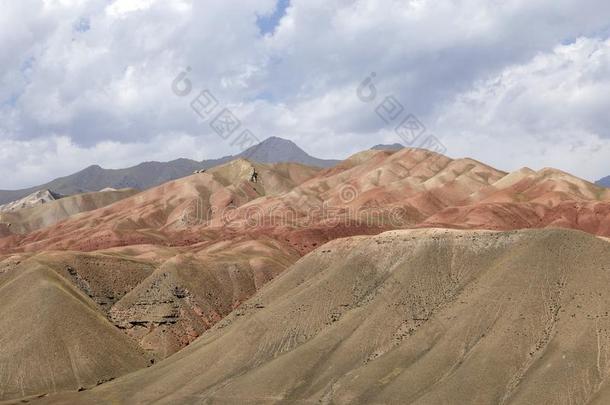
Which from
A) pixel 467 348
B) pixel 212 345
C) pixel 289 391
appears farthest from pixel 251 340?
pixel 467 348

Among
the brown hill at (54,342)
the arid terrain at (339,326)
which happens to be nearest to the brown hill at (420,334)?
the arid terrain at (339,326)

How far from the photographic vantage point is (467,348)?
73750 millimetres

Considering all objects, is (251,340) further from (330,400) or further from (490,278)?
(490,278)

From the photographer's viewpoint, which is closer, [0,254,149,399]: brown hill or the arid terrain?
the arid terrain

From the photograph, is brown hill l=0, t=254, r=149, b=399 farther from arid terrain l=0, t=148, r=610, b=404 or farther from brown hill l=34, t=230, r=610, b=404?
brown hill l=34, t=230, r=610, b=404

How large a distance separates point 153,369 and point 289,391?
24.8 meters

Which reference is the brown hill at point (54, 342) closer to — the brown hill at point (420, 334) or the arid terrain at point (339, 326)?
the arid terrain at point (339, 326)

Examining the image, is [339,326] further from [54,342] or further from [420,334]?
[54,342]

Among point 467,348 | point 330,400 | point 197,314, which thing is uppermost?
point 197,314

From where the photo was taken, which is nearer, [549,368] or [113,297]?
[549,368]

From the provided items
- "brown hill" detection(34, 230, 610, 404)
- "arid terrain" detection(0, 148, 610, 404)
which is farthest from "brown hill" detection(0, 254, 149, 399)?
"brown hill" detection(34, 230, 610, 404)

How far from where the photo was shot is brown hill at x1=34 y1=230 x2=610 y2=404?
224ft

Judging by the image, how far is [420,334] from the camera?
78125mm

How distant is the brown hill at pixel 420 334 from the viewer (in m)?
68.3
